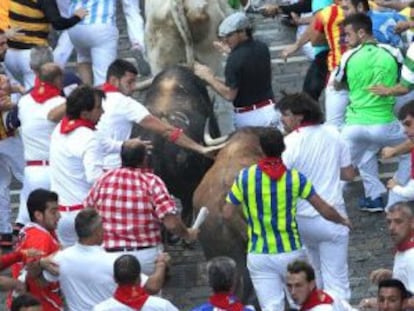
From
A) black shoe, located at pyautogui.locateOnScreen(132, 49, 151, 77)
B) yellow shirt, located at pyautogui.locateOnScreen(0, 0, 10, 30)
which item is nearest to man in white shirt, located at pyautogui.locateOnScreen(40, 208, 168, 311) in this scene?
yellow shirt, located at pyautogui.locateOnScreen(0, 0, 10, 30)

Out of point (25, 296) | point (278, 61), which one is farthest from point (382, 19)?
point (25, 296)

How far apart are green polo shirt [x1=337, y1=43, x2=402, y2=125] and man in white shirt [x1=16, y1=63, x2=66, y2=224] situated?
293 centimetres

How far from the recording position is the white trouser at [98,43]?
20.1 m

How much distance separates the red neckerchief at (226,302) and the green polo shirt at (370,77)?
16.6 ft

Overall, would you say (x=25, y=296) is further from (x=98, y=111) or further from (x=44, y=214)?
(x=98, y=111)

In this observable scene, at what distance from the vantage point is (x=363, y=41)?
18562 mm

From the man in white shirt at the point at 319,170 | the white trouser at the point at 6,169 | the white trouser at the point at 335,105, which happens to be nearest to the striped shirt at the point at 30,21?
the white trouser at the point at 6,169

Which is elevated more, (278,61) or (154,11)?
(154,11)

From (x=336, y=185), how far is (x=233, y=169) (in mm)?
975

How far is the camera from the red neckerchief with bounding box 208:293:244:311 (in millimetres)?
13750

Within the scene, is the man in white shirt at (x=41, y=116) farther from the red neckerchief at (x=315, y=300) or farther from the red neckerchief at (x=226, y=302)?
the red neckerchief at (x=315, y=300)

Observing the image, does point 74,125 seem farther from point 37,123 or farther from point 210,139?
point 210,139

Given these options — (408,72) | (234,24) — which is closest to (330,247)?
(408,72)

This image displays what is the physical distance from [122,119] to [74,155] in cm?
95
